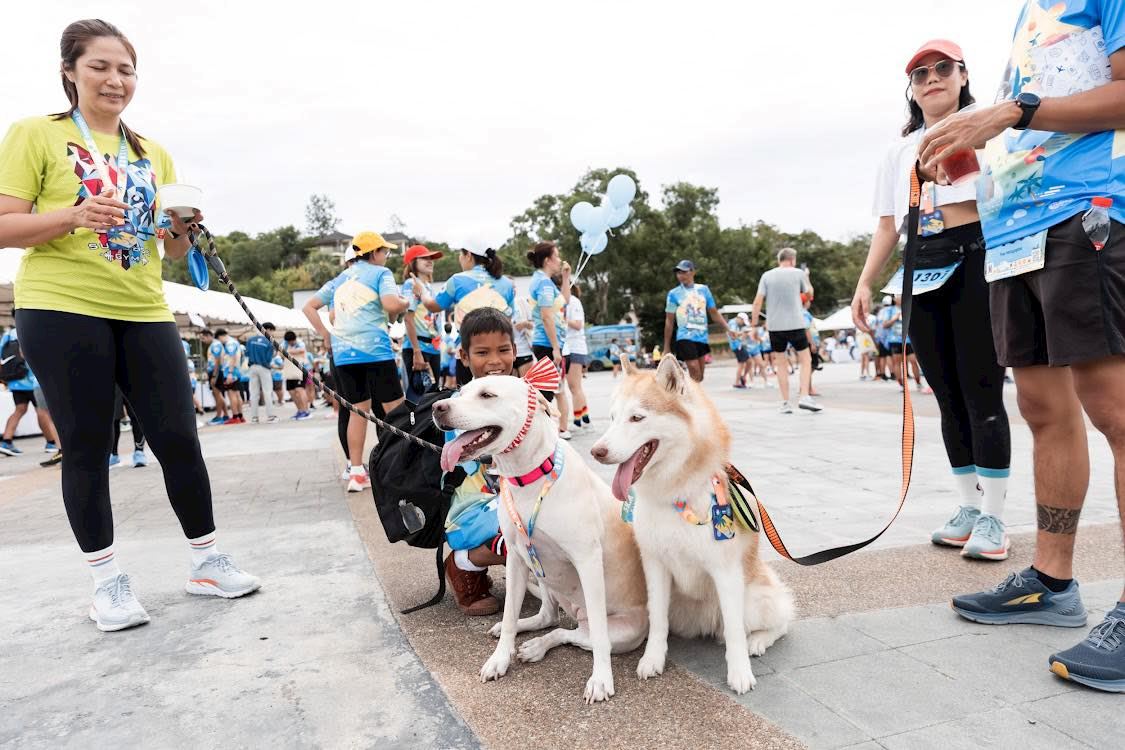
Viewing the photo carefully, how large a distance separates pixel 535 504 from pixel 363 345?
12.0ft

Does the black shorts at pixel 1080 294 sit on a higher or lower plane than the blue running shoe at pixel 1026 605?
higher

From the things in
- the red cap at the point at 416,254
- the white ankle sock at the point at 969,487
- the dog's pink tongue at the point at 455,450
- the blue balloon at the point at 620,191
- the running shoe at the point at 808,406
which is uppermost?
the blue balloon at the point at 620,191

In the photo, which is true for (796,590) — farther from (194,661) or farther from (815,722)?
(194,661)

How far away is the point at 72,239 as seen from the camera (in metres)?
2.69

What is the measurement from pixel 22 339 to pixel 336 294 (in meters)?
3.02

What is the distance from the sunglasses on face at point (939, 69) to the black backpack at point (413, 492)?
2719mm

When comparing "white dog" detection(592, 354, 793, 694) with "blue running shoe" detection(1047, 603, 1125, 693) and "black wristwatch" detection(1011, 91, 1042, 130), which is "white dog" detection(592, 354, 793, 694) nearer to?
"blue running shoe" detection(1047, 603, 1125, 693)

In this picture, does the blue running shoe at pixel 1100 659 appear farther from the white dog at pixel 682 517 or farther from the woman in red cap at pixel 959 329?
the woman in red cap at pixel 959 329

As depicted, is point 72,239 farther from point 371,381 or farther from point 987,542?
point 987,542

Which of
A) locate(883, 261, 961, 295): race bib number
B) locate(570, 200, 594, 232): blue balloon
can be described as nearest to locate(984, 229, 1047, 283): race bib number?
locate(883, 261, 961, 295): race bib number

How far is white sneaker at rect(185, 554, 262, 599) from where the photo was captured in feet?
10.1

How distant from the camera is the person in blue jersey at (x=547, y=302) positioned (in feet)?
23.9

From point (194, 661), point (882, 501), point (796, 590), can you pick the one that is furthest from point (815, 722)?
point (882, 501)

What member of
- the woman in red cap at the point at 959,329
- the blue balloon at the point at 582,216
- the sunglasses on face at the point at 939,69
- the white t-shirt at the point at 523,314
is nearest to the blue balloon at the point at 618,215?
the blue balloon at the point at 582,216
